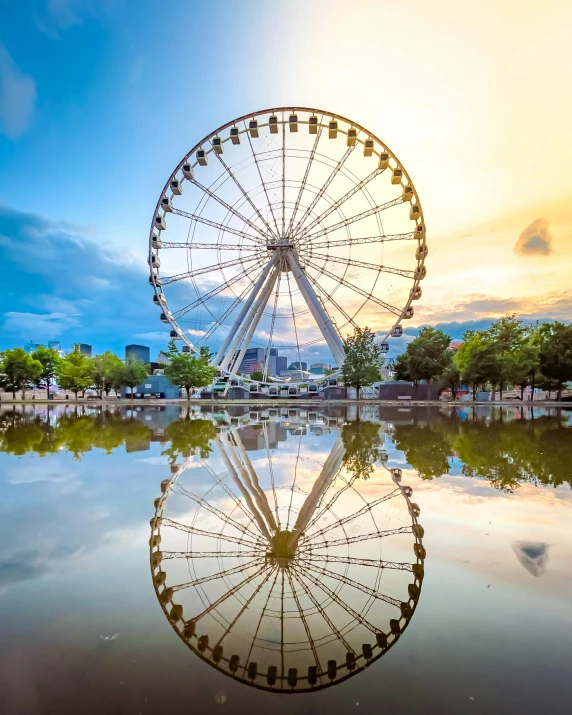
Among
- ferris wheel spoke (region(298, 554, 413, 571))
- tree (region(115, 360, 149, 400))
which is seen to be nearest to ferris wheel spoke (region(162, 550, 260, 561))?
ferris wheel spoke (region(298, 554, 413, 571))

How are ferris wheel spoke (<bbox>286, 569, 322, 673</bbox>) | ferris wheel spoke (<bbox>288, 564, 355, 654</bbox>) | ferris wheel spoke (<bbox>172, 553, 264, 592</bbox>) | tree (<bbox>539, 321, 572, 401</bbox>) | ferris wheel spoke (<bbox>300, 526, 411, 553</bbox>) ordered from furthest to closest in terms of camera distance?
tree (<bbox>539, 321, 572, 401</bbox>)
ferris wheel spoke (<bbox>300, 526, 411, 553</bbox>)
ferris wheel spoke (<bbox>172, 553, 264, 592</bbox>)
ferris wheel spoke (<bbox>288, 564, 355, 654</bbox>)
ferris wheel spoke (<bbox>286, 569, 322, 673</bbox>)

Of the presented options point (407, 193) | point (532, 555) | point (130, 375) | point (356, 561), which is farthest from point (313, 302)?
point (356, 561)

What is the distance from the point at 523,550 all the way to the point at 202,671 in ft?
11.0

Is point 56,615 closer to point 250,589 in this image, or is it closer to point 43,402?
point 250,589

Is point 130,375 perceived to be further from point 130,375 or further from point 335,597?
point 335,597

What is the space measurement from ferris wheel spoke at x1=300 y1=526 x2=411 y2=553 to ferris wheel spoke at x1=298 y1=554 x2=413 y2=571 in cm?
22

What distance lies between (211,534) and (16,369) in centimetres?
6032

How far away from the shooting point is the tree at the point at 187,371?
43.6 meters

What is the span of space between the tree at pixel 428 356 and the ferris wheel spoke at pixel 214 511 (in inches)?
1638

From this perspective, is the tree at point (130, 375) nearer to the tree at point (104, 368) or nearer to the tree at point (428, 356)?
the tree at point (104, 368)

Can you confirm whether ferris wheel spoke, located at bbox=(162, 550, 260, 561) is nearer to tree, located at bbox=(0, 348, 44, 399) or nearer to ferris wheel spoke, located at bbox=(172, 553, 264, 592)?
ferris wheel spoke, located at bbox=(172, 553, 264, 592)

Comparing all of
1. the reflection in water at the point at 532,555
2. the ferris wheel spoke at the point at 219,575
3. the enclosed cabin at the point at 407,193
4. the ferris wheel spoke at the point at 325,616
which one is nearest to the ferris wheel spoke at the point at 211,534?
the ferris wheel spoke at the point at 219,575

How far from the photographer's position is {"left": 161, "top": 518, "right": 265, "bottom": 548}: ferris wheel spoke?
4755 millimetres

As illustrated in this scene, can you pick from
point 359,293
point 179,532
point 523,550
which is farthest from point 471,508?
point 359,293
